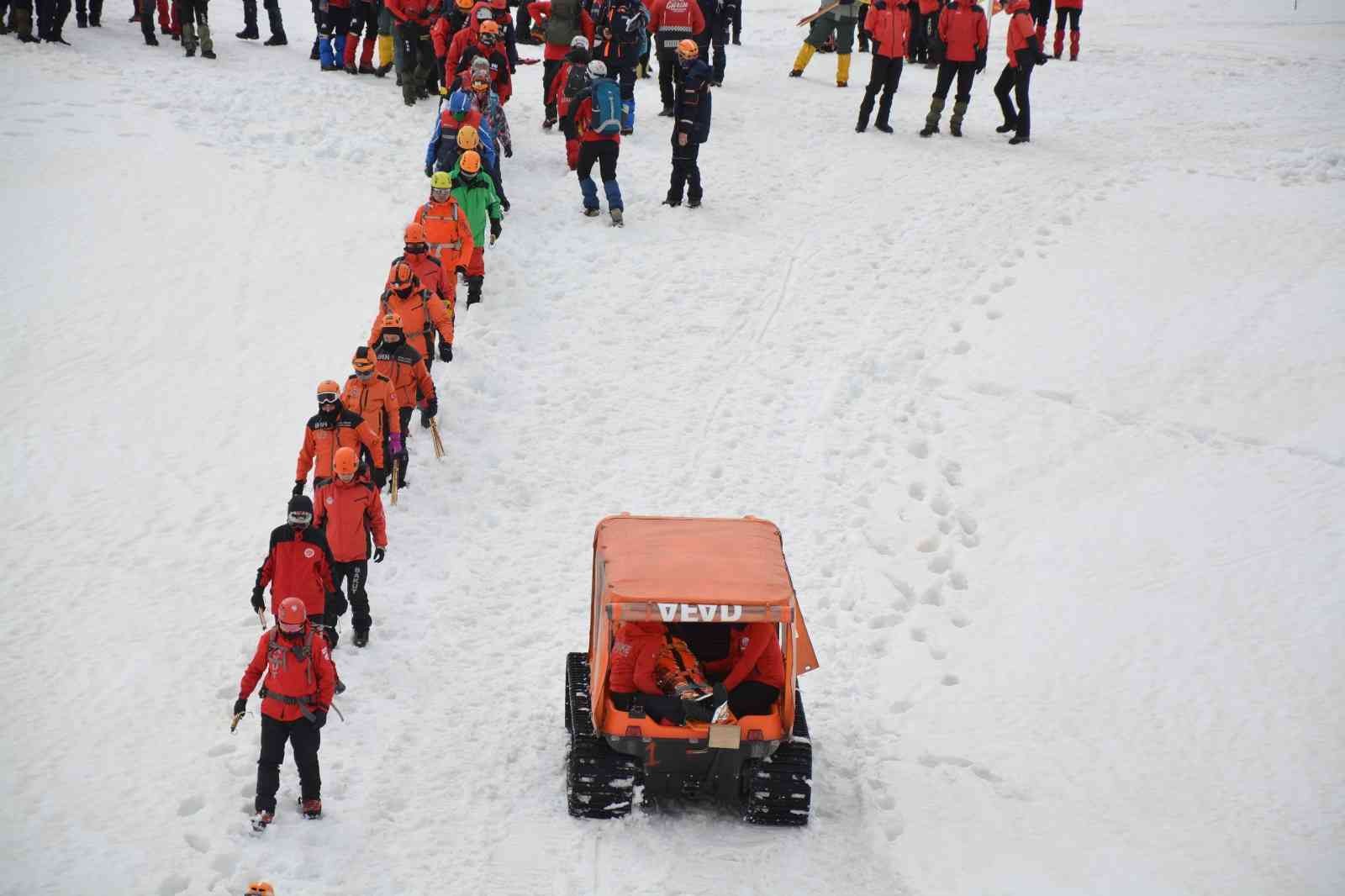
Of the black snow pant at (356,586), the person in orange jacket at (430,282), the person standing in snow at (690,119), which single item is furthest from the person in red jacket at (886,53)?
the black snow pant at (356,586)

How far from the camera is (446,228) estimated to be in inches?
539

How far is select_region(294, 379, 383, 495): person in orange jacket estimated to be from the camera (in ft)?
32.6

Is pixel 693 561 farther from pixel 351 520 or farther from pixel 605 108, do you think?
pixel 605 108

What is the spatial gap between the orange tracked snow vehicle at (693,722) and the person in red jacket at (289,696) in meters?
1.55

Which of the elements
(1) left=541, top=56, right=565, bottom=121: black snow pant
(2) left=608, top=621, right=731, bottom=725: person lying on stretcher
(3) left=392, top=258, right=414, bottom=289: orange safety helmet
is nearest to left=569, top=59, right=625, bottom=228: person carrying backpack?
(1) left=541, top=56, right=565, bottom=121: black snow pant

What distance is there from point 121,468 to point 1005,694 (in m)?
8.15

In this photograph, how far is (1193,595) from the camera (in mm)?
10430

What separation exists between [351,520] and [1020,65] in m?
12.9

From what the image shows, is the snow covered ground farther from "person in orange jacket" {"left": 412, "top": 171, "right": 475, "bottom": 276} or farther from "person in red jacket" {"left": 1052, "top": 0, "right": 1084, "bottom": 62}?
"person in red jacket" {"left": 1052, "top": 0, "right": 1084, "bottom": 62}

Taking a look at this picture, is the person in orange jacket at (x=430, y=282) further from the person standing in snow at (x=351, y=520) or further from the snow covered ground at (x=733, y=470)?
the person standing in snow at (x=351, y=520)

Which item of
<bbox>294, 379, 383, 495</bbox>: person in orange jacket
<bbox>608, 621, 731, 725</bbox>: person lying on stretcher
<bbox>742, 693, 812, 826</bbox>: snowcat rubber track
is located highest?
<bbox>294, 379, 383, 495</bbox>: person in orange jacket

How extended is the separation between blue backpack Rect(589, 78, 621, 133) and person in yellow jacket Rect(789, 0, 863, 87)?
7.10m

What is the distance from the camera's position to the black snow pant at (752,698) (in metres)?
Answer: 8.07

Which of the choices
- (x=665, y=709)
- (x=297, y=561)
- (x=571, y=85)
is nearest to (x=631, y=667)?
(x=665, y=709)
